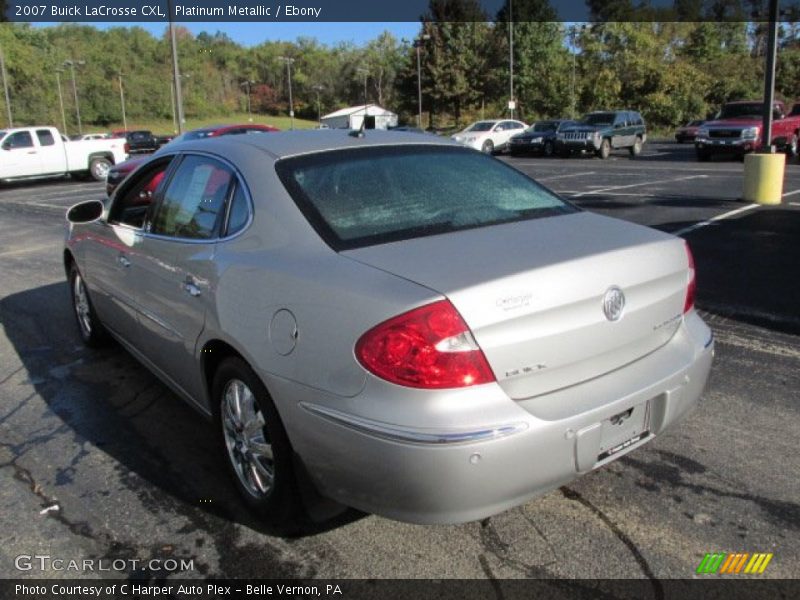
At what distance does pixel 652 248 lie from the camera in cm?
271

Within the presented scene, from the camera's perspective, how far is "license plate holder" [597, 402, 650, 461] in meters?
2.46

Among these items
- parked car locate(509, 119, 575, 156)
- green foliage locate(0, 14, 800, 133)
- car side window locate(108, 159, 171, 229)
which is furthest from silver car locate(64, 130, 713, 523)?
green foliage locate(0, 14, 800, 133)

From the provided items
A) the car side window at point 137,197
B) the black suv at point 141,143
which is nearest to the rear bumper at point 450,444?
the car side window at point 137,197

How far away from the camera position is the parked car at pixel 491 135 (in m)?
30.6

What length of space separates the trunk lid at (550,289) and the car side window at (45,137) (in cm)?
2331

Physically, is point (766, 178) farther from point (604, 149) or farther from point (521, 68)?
point (521, 68)

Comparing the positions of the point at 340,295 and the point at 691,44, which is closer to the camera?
the point at 340,295

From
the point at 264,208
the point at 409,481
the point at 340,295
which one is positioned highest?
the point at 264,208

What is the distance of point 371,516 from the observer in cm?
291

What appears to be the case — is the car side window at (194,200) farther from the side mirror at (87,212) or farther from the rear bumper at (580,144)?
the rear bumper at (580,144)

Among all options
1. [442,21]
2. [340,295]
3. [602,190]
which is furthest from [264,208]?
[442,21]

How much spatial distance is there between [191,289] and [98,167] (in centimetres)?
2322

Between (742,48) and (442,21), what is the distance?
1232 inches

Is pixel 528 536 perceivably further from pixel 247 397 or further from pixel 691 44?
pixel 691 44
